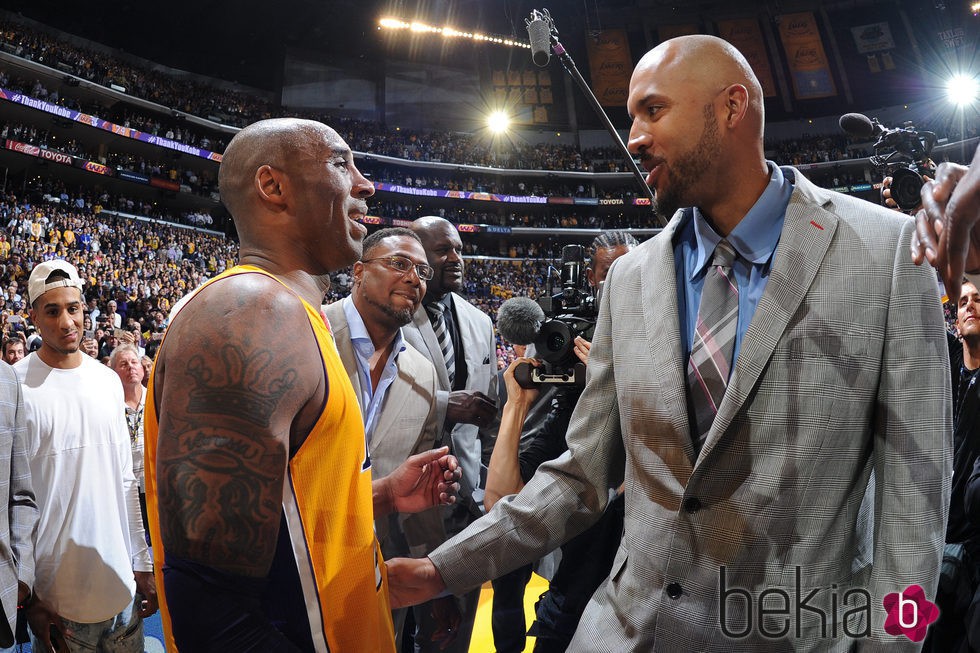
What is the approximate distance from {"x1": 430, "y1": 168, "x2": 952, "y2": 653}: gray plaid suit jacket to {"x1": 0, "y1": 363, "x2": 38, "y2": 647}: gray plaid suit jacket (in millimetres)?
2083

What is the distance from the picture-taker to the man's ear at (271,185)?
146cm

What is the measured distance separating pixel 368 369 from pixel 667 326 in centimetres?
148

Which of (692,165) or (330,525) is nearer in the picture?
(330,525)

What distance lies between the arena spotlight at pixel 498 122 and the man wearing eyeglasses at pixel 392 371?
28505mm

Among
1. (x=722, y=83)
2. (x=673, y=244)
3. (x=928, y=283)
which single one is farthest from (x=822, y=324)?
(x=722, y=83)

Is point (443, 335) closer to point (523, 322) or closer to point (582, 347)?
point (523, 322)

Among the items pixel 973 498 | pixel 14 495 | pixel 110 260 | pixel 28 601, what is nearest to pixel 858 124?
pixel 973 498

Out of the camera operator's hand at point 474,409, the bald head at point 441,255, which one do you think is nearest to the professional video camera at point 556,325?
the camera operator's hand at point 474,409

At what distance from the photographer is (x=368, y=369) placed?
2561mm

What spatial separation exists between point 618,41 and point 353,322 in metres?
28.9

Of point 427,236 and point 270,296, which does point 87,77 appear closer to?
point 427,236

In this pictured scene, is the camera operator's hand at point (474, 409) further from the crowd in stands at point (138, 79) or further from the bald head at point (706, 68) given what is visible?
the crowd in stands at point (138, 79)

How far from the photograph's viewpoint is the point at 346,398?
4.27ft

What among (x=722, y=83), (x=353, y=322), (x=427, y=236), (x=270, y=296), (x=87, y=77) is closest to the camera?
(x=270, y=296)
